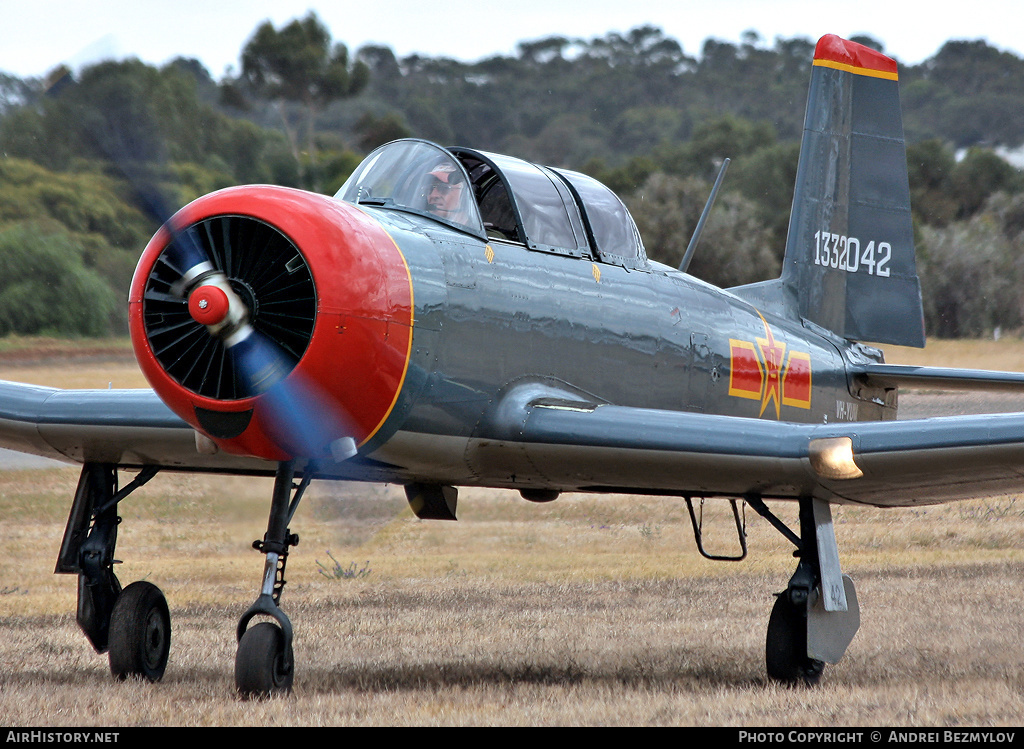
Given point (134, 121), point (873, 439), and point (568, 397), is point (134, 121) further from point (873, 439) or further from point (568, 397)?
point (873, 439)

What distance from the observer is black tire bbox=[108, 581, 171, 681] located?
7367 millimetres

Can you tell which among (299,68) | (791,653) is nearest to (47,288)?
(299,68)

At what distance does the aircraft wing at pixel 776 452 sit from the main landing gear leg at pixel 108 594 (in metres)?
2.56

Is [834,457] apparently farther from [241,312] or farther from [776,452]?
[241,312]

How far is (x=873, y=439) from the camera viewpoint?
6.60 meters

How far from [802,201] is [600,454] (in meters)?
5.21

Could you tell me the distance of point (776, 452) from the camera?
677 centimetres

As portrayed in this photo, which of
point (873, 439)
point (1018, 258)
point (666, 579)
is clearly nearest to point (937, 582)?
point (666, 579)

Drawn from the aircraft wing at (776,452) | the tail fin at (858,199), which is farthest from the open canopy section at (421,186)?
the tail fin at (858,199)

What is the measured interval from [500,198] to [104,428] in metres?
2.79

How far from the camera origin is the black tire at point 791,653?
24.5 ft

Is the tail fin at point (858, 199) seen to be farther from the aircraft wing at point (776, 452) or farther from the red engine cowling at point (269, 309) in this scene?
the red engine cowling at point (269, 309)

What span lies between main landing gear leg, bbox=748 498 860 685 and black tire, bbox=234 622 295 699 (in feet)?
9.71
